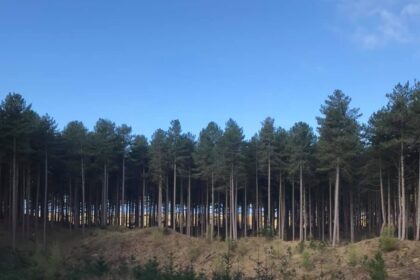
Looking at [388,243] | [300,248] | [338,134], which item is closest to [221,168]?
[338,134]

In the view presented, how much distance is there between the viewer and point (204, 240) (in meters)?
46.6

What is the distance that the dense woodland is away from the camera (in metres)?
43.9

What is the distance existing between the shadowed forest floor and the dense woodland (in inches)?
177

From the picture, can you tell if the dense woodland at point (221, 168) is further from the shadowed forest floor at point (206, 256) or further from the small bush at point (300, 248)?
the small bush at point (300, 248)

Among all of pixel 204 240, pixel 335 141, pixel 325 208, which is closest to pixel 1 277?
pixel 204 240

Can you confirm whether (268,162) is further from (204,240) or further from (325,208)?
(325,208)

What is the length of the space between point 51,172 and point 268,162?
71.5ft

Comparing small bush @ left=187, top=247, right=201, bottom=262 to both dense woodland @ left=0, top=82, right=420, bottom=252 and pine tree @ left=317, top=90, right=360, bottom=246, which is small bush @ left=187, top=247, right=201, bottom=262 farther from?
pine tree @ left=317, top=90, right=360, bottom=246

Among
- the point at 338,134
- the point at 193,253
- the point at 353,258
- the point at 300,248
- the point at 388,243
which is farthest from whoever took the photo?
the point at 338,134

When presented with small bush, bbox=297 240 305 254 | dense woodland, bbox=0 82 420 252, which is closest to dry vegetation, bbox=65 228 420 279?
small bush, bbox=297 240 305 254

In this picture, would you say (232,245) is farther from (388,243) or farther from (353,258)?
(353,258)

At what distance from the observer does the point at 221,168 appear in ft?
183

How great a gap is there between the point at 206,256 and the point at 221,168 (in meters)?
15.7

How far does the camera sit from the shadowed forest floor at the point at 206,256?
22.9 m
